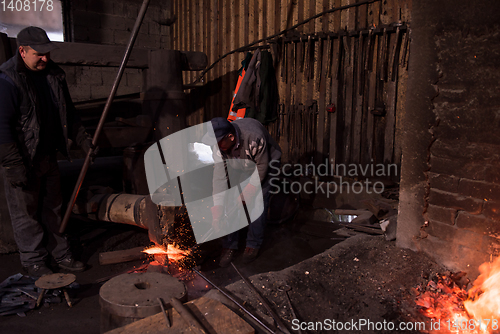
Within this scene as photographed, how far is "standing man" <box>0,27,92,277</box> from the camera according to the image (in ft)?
11.4

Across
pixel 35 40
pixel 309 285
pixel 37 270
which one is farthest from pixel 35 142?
pixel 309 285

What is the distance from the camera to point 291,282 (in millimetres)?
2756

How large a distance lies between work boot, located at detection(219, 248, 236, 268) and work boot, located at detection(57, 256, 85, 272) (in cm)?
160

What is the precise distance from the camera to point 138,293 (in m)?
2.34

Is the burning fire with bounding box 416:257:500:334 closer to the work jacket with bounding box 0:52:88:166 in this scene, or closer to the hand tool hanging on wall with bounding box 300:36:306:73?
the work jacket with bounding box 0:52:88:166

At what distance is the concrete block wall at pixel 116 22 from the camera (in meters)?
8.49

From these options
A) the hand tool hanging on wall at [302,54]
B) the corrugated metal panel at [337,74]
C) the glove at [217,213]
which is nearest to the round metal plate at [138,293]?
the glove at [217,213]

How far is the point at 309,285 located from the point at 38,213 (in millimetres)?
3139

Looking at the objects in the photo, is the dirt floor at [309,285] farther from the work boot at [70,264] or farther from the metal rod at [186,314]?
the metal rod at [186,314]

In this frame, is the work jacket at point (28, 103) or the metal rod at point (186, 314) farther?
the work jacket at point (28, 103)

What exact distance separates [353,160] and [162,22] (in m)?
7.00

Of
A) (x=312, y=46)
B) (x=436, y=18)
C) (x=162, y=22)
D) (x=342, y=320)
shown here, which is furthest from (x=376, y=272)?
(x=162, y=22)

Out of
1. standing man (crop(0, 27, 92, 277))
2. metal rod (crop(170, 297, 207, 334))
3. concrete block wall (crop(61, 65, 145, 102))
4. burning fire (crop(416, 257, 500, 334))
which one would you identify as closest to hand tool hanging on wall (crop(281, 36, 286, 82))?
concrete block wall (crop(61, 65, 145, 102))

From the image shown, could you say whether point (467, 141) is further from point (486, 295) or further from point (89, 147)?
point (89, 147)
